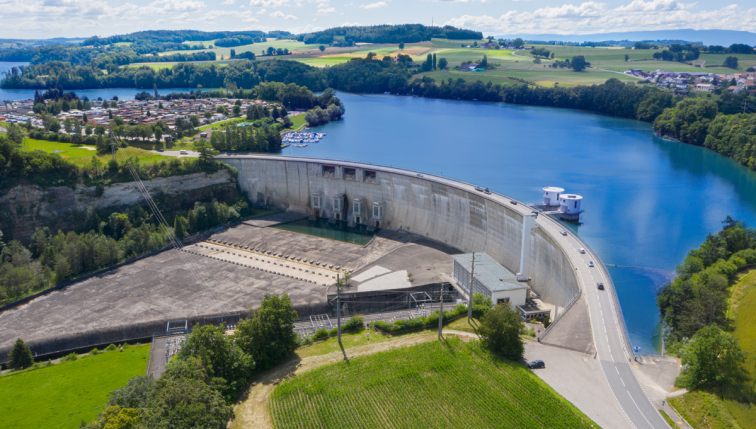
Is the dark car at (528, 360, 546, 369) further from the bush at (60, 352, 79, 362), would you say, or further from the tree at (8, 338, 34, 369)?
the tree at (8, 338, 34, 369)

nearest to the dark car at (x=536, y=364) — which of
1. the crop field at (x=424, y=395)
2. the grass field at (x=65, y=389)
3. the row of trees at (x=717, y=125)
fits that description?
the crop field at (x=424, y=395)

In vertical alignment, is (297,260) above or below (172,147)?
below

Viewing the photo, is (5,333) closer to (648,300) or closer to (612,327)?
(612,327)

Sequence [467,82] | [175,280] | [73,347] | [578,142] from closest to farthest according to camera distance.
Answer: [73,347] < [175,280] < [578,142] < [467,82]

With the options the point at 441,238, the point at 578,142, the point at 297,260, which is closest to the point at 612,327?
the point at 441,238

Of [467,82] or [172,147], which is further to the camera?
[467,82]

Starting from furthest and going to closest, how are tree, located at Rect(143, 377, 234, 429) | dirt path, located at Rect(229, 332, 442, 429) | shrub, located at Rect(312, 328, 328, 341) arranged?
shrub, located at Rect(312, 328, 328, 341) → dirt path, located at Rect(229, 332, 442, 429) → tree, located at Rect(143, 377, 234, 429)

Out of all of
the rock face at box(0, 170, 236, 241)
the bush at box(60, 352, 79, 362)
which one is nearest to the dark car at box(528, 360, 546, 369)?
the bush at box(60, 352, 79, 362)
